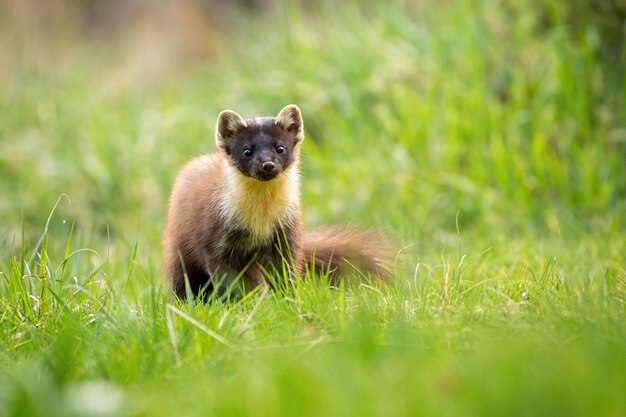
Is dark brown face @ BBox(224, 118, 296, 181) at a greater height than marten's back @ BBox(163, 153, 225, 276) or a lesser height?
greater

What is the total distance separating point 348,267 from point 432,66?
4568 millimetres

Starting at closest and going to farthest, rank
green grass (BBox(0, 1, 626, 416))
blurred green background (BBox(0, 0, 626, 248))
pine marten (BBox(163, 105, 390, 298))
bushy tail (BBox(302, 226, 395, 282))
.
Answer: green grass (BBox(0, 1, 626, 416)), pine marten (BBox(163, 105, 390, 298)), bushy tail (BBox(302, 226, 395, 282)), blurred green background (BBox(0, 0, 626, 248))

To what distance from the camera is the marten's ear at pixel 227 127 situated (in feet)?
19.9

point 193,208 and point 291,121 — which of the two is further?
point 291,121

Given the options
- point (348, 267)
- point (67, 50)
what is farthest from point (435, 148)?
point (67, 50)

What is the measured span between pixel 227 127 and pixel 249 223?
2.62 ft

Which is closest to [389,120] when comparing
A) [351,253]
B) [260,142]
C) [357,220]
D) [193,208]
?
[357,220]

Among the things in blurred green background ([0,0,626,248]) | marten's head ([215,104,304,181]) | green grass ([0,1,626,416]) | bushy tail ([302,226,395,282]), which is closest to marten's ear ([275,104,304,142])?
marten's head ([215,104,304,181])

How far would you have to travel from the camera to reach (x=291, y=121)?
20.4 feet

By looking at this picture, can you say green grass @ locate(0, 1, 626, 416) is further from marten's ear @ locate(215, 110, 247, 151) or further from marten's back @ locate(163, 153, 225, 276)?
marten's ear @ locate(215, 110, 247, 151)

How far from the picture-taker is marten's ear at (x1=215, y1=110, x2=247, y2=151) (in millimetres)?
6055

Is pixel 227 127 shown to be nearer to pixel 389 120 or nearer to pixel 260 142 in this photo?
pixel 260 142

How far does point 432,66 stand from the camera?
10047 mm

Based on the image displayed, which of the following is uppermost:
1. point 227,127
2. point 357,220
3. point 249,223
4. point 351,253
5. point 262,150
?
point 227,127
